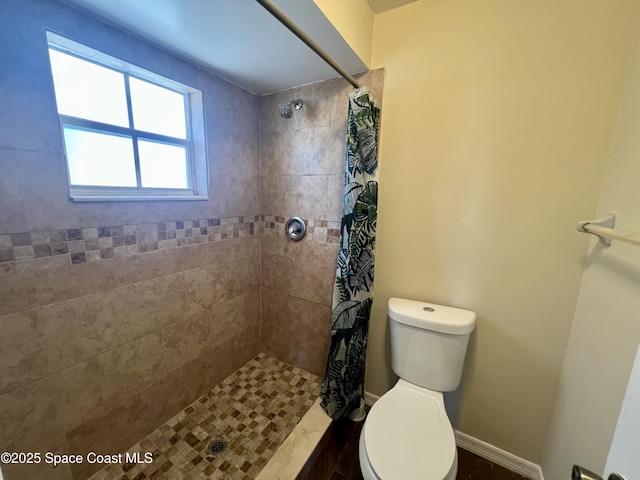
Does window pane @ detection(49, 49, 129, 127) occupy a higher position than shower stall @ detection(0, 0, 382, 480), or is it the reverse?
window pane @ detection(49, 49, 129, 127)

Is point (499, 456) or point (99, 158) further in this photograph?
point (499, 456)

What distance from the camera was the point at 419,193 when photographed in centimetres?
136

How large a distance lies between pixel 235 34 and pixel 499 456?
8.40 feet

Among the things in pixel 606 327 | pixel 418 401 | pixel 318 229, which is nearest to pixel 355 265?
pixel 318 229

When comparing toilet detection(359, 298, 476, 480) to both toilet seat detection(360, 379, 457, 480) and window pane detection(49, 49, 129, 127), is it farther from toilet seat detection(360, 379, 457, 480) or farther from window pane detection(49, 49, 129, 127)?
window pane detection(49, 49, 129, 127)

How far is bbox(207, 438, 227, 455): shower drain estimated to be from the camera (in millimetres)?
1337

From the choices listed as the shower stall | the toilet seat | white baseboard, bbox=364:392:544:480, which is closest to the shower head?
the shower stall

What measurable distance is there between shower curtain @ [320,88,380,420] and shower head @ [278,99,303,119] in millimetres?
485

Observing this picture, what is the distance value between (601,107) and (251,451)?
2287 millimetres

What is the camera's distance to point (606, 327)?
0.85 m

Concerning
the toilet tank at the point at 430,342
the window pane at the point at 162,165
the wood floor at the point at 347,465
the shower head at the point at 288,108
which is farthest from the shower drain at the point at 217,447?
the shower head at the point at 288,108

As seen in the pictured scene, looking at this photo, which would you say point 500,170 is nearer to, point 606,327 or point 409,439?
point 606,327

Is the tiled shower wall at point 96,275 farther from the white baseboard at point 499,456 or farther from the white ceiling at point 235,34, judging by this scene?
the white baseboard at point 499,456

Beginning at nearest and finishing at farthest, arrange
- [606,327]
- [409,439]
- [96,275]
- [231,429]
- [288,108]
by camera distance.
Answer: [606,327], [409,439], [96,275], [231,429], [288,108]
